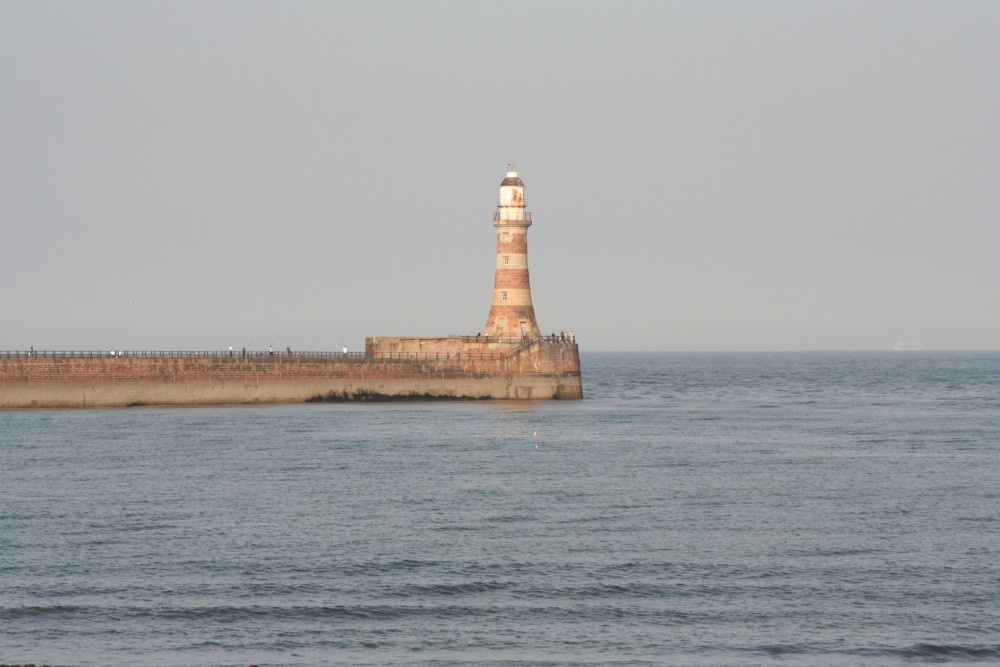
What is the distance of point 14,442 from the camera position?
5922 cm

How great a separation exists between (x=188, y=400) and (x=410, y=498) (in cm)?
4078

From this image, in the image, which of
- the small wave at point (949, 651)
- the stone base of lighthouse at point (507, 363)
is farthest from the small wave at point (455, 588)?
the stone base of lighthouse at point (507, 363)

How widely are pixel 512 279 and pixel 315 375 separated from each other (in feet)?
44.0

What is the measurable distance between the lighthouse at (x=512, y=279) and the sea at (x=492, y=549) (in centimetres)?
2137

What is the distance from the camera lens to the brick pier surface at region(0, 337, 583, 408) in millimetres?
78125

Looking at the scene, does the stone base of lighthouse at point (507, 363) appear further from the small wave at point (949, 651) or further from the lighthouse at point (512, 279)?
the small wave at point (949, 651)

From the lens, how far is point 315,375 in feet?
278

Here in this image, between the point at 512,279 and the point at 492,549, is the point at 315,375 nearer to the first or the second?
the point at 512,279

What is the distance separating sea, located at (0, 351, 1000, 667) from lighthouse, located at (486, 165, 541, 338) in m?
21.4

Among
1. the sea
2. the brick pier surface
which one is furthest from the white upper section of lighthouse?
the sea

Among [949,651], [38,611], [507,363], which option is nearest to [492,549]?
[38,611]

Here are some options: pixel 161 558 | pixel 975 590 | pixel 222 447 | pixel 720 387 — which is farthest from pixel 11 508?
pixel 720 387

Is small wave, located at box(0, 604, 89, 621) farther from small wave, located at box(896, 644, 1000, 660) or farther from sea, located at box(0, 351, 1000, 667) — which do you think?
small wave, located at box(896, 644, 1000, 660)

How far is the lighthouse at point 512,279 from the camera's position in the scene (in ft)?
283
